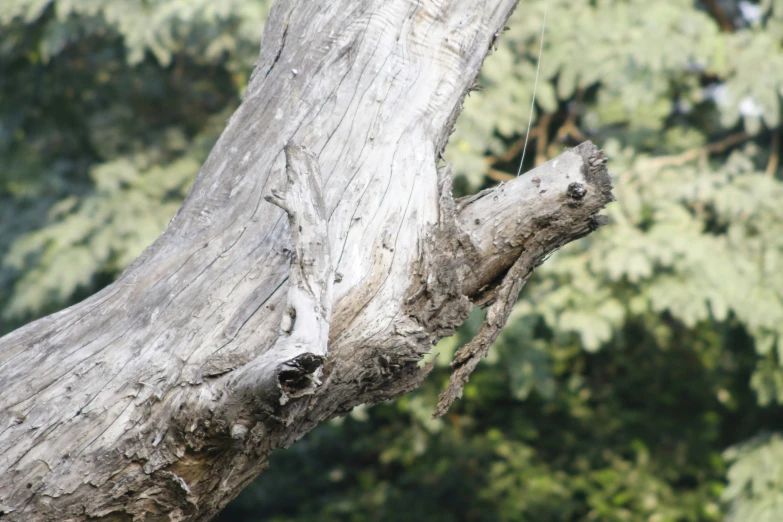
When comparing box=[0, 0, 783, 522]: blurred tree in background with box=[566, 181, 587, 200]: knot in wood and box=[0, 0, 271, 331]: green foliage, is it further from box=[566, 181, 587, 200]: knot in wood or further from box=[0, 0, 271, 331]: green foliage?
box=[566, 181, 587, 200]: knot in wood

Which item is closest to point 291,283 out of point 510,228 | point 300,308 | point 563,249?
point 300,308

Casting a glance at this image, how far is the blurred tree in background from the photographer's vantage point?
14.2ft

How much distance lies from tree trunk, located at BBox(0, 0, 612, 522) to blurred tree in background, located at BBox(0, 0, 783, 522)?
276 cm

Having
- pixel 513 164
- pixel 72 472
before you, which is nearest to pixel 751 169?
pixel 513 164

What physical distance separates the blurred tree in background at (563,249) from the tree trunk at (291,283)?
276 cm

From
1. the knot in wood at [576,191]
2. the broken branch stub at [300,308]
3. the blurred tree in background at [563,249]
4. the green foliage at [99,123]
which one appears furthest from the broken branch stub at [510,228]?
the green foliage at [99,123]

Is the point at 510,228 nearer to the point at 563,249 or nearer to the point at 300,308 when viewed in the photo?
the point at 300,308

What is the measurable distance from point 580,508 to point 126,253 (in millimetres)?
4615

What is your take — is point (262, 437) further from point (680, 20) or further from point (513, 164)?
point (513, 164)

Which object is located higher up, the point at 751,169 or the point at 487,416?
the point at 751,169

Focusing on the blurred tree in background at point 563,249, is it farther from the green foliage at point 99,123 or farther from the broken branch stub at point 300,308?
the broken branch stub at point 300,308

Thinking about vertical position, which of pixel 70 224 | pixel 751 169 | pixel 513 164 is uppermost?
pixel 70 224

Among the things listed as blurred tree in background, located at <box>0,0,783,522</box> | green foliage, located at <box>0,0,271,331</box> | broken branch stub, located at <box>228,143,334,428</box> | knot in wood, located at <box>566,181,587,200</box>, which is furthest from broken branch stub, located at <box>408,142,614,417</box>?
green foliage, located at <box>0,0,271,331</box>

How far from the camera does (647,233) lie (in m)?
4.47
